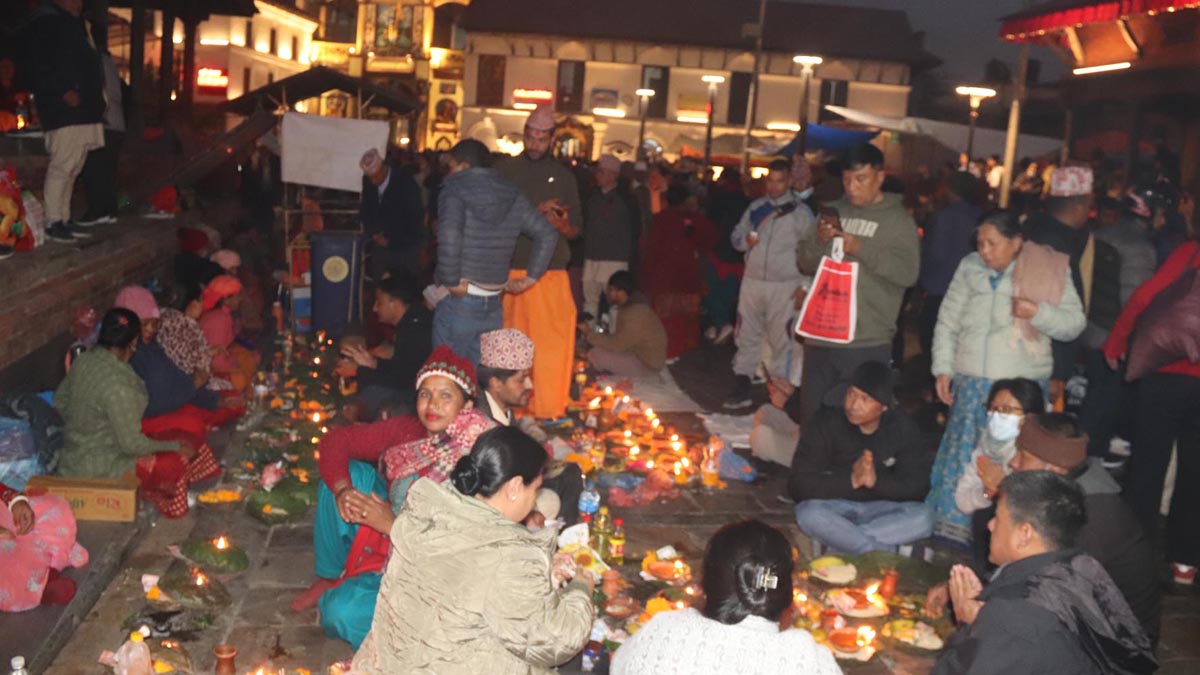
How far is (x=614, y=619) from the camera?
5.73 metres

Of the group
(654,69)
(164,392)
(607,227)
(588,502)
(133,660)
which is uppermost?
(654,69)

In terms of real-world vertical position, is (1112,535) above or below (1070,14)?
below

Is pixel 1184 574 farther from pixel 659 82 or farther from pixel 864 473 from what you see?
pixel 659 82

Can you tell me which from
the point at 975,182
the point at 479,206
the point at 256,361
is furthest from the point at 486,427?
the point at 975,182

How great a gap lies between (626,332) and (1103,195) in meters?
4.31

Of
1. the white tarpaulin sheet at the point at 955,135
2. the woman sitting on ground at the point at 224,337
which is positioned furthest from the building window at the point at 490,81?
the woman sitting on ground at the point at 224,337

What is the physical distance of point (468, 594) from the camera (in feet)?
11.7

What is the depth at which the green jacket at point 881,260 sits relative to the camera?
7293mm

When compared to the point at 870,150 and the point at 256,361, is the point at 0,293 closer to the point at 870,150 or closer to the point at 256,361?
the point at 256,361

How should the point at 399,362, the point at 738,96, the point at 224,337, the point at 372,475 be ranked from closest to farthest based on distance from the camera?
the point at 372,475
the point at 399,362
the point at 224,337
the point at 738,96

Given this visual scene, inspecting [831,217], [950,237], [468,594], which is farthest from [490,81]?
[468,594]

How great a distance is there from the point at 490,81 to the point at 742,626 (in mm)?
50097

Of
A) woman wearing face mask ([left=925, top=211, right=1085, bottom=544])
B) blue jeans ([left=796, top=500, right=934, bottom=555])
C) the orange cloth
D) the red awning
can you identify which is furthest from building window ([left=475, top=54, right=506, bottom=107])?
blue jeans ([left=796, top=500, right=934, bottom=555])

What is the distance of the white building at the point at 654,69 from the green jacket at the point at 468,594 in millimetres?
47544
